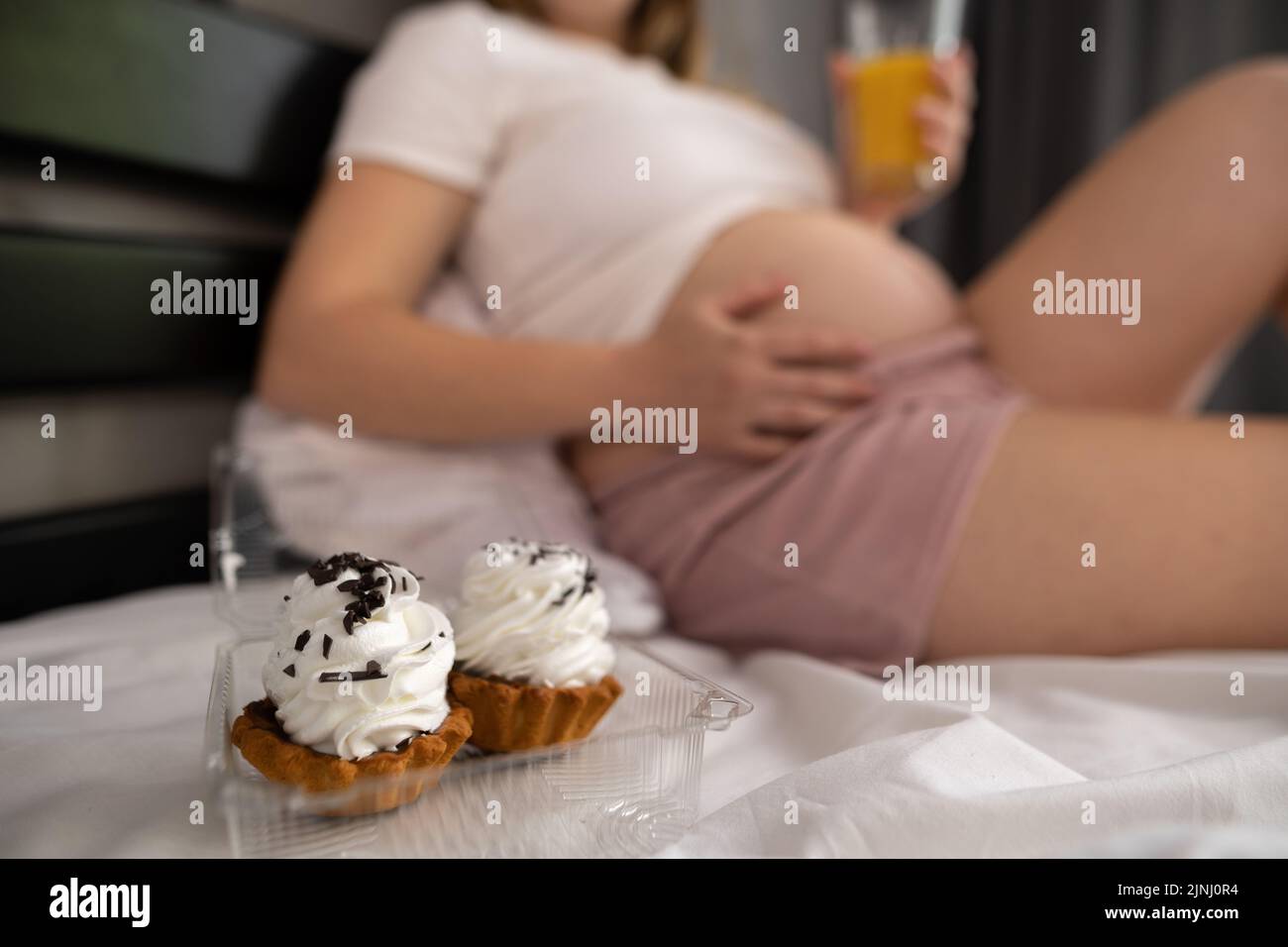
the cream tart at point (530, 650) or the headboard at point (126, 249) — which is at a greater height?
the headboard at point (126, 249)

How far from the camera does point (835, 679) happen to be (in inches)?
25.3

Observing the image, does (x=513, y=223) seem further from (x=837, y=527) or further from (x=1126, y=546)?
(x=1126, y=546)

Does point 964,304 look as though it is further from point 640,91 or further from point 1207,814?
point 1207,814

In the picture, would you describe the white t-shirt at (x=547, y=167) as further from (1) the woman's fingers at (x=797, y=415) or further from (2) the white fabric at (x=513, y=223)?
(1) the woman's fingers at (x=797, y=415)

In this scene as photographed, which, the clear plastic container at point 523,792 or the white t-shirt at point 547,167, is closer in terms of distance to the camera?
the clear plastic container at point 523,792

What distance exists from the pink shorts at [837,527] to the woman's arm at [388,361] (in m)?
0.12

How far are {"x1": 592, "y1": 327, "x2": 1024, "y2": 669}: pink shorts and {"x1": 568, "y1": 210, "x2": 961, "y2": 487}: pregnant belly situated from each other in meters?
0.05

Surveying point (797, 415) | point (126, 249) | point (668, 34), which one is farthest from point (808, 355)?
point (668, 34)

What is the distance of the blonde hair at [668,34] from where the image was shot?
53.6 inches

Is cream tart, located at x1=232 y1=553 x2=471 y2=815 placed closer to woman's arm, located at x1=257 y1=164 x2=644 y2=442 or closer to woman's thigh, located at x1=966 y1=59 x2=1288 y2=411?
woman's arm, located at x1=257 y1=164 x2=644 y2=442

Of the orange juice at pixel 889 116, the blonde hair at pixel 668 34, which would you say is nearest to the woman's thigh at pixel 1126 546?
the orange juice at pixel 889 116

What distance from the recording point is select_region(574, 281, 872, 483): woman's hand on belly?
0.79 meters
